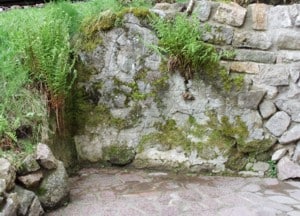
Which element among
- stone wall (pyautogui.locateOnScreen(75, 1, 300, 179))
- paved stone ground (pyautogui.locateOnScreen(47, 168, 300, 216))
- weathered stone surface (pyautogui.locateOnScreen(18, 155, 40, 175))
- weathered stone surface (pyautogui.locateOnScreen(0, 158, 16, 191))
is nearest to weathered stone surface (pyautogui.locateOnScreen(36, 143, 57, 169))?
weathered stone surface (pyautogui.locateOnScreen(18, 155, 40, 175))

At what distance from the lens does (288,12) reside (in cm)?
373

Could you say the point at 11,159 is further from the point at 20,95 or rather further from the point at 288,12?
the point at 288,12

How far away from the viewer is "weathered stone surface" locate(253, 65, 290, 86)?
3736 mm

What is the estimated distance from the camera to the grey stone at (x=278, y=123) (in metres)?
3.77

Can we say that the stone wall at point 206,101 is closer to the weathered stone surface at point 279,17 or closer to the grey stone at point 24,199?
the weathered stone surface at point 279,17

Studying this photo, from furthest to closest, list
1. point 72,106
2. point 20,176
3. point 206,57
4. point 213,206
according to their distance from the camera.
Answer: point 72,106, point 206,57, point 213,206, point 20,176

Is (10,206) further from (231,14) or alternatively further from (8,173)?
(231,14)

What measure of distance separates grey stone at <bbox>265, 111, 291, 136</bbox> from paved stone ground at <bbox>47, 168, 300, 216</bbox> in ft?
1.46

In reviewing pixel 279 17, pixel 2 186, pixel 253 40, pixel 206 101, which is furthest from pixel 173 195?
pixel 279 17

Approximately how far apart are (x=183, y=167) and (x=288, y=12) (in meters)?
1.70

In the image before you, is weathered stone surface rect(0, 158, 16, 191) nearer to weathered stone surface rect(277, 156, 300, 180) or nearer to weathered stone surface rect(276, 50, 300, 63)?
weathered stone surface rect(277, 156, 300, 180)

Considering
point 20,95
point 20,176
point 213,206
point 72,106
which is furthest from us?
point 72,106

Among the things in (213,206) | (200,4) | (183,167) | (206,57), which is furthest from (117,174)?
(200,4)

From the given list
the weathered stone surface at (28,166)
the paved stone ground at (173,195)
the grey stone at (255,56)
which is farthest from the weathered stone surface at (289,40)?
the weathered stone surface at (28,166)
